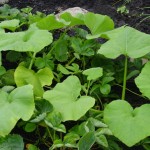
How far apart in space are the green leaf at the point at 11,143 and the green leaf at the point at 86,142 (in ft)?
0.77

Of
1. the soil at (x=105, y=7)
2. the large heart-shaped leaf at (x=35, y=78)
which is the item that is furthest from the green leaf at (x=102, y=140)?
the soil at (x=105, y=7)

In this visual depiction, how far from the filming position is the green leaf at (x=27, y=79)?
1634 millimetres

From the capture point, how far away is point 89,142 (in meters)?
1.34

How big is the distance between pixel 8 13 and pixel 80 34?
56 cm

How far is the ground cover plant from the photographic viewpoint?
1.38 metres

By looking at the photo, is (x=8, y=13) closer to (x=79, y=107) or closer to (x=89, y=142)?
(x=79, y=107)

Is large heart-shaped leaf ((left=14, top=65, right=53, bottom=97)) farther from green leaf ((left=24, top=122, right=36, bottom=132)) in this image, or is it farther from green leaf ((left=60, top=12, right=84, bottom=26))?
green leaf ((left=60, top=12, right=84, bottom=26))

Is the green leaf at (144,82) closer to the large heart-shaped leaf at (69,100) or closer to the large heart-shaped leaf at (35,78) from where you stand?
Answer: the large heart-shaped leaf at (69,100)

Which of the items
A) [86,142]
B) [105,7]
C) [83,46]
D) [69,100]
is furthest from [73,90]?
[105,7]

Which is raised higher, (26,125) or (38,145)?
(26,125)

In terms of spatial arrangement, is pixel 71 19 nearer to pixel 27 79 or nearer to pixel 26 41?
pixel 26 41

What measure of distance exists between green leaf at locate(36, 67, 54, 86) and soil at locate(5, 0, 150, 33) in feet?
3.05

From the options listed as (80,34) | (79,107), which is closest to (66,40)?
(80,34)

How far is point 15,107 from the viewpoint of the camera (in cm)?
142
